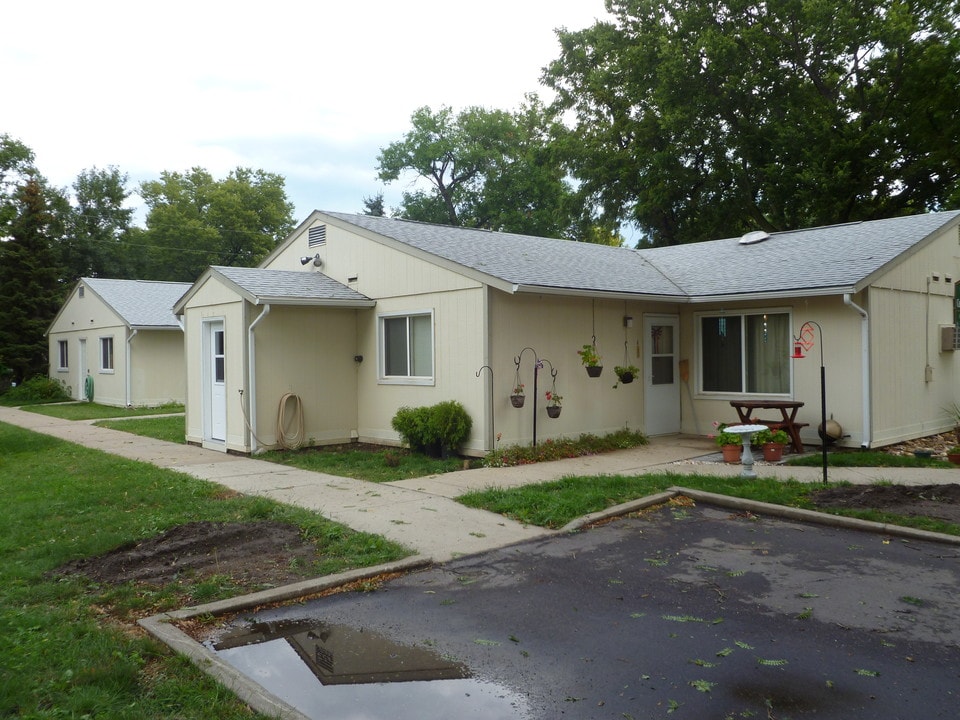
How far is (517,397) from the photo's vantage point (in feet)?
38.0

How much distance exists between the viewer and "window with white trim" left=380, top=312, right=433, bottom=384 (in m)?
12.8

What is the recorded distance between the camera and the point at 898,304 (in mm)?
12664

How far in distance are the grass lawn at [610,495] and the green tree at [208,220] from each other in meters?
41.6

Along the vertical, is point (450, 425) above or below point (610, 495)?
above

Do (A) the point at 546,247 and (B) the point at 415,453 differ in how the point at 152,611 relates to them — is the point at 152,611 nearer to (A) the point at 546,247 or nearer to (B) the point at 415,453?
(B) the point at 415,453

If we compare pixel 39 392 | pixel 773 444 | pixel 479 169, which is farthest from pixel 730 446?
pixel 479 169

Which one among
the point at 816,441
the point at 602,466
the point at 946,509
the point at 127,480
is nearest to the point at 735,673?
the point at 946,509

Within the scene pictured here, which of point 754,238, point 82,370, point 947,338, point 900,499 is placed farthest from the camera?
point 82,370

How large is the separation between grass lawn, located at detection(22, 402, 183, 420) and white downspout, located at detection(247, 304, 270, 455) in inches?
378

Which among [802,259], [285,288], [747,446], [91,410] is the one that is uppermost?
[802,259]

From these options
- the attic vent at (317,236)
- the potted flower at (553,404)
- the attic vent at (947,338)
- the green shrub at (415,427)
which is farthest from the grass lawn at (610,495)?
the attic vent at (317,236)

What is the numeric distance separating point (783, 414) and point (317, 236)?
30.1 feet

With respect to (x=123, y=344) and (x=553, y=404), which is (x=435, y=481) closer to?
(x=553, y=404)

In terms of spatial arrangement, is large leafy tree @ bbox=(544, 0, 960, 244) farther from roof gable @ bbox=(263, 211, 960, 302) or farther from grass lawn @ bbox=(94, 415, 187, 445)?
grass lawn @ bbox=(94, 415, 187, 445)
